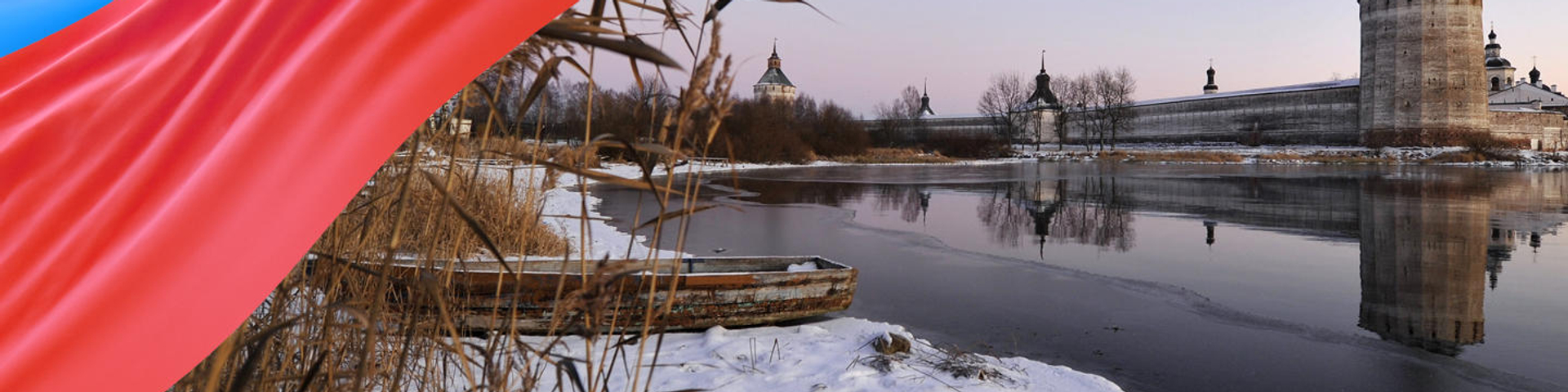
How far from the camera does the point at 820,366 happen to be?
367 centimetres

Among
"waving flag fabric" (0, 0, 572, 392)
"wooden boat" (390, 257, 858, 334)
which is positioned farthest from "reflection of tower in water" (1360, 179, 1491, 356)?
"waving flag fabric" (0, 0, 572, 392)

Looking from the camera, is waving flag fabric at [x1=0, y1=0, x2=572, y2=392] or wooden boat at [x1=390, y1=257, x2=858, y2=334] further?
wooden boat at [x1=390, y1=257, x2=858, y2=334]

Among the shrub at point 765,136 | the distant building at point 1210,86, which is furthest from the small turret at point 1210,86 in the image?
the shrub at point 765,136

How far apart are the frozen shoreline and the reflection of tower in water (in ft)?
8.10

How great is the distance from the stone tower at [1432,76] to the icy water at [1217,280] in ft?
93.3

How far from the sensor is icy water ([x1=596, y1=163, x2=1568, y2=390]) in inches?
171

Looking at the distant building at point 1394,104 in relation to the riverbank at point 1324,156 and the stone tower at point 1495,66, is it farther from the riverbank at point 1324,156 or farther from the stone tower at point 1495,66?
the stone tower at point 1495,66

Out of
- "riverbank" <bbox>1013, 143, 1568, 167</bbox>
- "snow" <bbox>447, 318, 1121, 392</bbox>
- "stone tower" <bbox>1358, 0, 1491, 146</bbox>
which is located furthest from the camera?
"stone tower" <bbox>1358, 0, 1491, 146</bbox>

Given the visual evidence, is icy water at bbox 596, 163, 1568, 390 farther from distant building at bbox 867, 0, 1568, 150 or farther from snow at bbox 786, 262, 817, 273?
distant building at bbox 867, 0, 1568, 150

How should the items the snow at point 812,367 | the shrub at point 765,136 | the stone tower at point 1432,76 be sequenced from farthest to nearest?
the stone tower at point 1432,76 < the shrub at point 765,136 < the snow at point 812,367

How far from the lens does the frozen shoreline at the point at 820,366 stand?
→ 3.36m

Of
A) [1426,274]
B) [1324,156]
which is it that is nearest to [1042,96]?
[1324,156]

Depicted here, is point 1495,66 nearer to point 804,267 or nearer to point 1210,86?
point 1210,86

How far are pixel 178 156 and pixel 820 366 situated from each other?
126 inches
